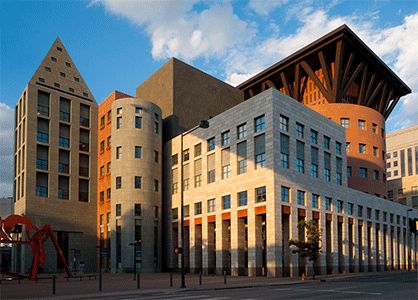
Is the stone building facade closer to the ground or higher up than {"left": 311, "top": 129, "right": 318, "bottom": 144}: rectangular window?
closer to the ground

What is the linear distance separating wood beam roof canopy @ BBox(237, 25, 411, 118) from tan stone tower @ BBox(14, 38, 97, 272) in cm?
3566

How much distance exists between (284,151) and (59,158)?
128 ft

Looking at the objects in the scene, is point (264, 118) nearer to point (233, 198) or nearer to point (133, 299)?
point (233, 198)

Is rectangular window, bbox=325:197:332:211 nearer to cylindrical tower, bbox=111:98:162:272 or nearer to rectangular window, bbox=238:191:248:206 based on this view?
rectangular window, bbox=238:191:248:206

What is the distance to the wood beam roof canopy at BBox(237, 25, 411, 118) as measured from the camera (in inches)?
3297

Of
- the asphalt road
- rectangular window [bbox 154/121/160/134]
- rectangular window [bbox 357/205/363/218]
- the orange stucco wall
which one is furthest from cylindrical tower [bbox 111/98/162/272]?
the asphalt road

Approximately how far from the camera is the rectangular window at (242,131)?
192 feet

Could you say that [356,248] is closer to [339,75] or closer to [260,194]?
[260,194]

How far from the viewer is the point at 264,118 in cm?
5581

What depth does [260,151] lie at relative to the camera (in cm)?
5550

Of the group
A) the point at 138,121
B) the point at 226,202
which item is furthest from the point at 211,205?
the point at 138,121

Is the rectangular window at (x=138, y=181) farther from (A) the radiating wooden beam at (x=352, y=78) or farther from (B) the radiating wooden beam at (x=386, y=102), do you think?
(B) the radiating wooden beam at (x=386, y=102)

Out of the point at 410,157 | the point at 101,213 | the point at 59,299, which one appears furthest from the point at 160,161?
the point at 410,157

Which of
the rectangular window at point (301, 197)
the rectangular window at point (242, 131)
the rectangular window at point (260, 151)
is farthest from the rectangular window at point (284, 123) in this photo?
the rectangular window at point (301, 197)
